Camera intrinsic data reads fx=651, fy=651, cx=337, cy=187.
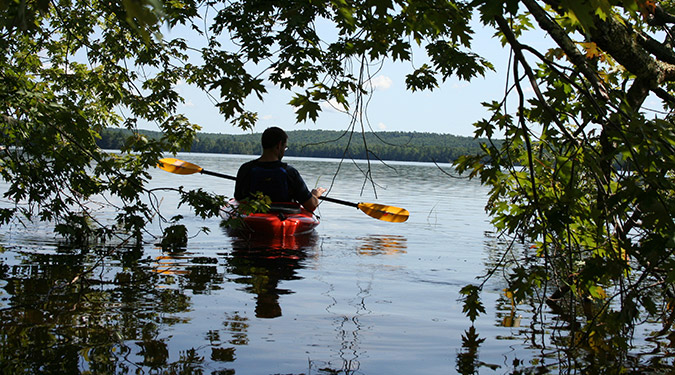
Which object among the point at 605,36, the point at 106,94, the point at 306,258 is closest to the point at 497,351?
the point at 605,36

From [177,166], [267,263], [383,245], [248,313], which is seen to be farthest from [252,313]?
[177,166]

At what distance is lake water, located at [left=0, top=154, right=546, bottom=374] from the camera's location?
4336 millimetres

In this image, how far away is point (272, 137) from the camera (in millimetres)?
9805

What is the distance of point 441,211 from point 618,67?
1275 centimetres

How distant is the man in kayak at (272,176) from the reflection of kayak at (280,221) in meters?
0.18

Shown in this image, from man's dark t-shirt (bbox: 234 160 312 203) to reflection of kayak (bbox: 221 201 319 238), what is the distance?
0.16 metres

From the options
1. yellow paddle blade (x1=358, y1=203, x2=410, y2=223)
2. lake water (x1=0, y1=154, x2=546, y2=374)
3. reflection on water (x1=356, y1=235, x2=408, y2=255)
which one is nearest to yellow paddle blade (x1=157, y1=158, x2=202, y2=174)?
lake water (x1=0, y1=154, x2=546, y2=374)

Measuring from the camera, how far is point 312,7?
4711 mm

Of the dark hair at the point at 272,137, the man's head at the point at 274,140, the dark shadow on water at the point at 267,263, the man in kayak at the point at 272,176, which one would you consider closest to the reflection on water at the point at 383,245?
the dark shadow on water at the point at 267,263

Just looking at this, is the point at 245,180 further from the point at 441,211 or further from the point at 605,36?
the point at 441,211

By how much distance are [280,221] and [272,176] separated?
0.75 m

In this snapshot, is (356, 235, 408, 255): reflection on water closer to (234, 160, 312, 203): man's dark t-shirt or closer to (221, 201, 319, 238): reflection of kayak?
(221, 201, 319, 238): reflection of kayak

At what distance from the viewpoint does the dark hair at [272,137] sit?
980cm

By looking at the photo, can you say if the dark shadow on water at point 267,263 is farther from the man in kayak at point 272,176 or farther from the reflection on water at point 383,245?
the reflection on water at point 383,245
